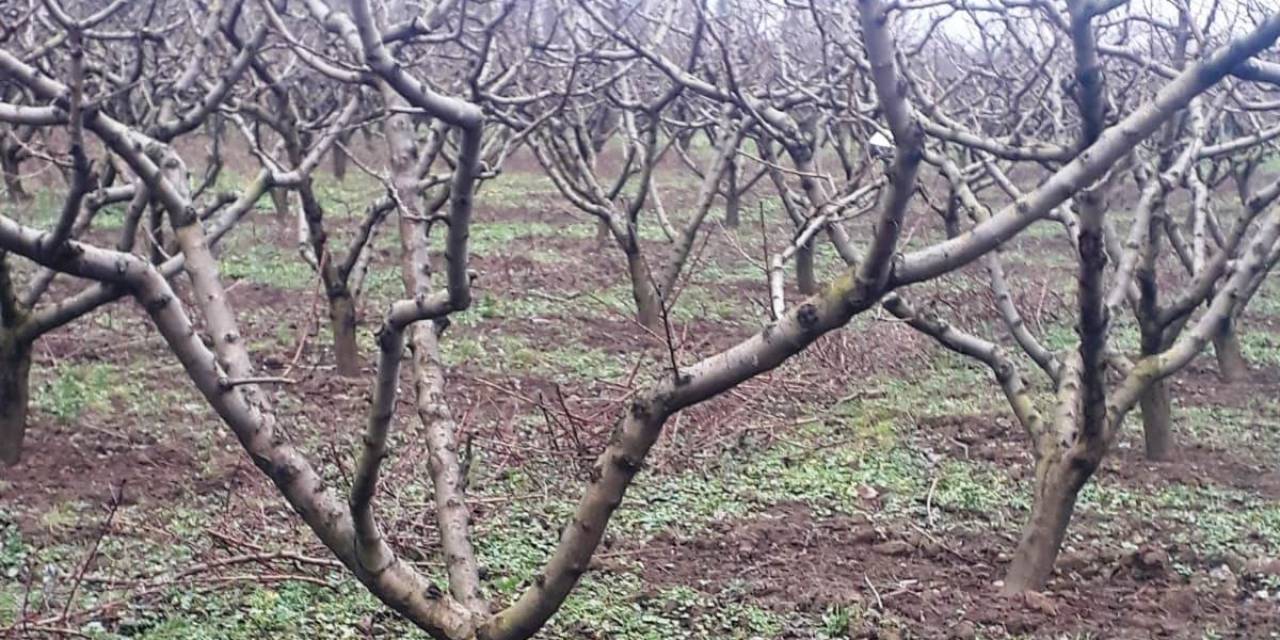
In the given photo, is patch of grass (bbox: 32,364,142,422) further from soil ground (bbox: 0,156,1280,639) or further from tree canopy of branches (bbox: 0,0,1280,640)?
tree canopy of branches (bbox: 0,0,1280,640)

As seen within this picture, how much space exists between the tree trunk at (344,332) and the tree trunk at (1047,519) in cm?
471

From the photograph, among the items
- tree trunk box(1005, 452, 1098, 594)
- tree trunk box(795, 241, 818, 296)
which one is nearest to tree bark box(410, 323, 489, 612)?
tree trunk box(1005, 452, 1098, 594)

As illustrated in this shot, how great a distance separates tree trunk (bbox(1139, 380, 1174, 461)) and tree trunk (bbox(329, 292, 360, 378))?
447cm

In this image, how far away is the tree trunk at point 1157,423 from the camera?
23.2 ft

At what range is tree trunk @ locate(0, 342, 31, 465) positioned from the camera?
620 centimetres

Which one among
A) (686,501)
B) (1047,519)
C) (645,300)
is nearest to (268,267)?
(645,300)

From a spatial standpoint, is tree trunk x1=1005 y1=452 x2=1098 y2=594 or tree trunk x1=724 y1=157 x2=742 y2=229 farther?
tree trunk x1=724 y1=157 x2=742 y2=229

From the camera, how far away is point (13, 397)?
6324 millimetres

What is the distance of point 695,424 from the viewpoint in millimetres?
7469

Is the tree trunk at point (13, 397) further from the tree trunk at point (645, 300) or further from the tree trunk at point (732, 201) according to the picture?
the tree trunk at point (732, 201)

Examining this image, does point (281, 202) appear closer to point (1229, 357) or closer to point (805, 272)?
point (805, 272)

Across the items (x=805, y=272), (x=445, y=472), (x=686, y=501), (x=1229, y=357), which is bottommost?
(x=445, y=472)

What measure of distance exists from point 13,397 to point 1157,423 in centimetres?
532

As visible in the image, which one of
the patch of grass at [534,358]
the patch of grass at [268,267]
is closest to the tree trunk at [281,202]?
the patch of grass at [268,267]
